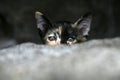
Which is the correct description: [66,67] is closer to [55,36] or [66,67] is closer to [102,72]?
[102,72]

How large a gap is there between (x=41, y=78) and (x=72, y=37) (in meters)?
1.74

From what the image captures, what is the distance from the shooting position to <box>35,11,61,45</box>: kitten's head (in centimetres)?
379

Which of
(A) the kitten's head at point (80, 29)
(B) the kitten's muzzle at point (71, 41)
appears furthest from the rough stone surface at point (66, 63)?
(A) the kitten's head at point (80, 29)

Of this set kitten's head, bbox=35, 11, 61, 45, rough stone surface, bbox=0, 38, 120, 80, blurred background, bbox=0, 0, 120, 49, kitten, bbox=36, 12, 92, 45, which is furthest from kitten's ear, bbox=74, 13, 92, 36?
blurred background, bbox=0, 0, 120, 49

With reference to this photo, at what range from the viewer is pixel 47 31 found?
399cm

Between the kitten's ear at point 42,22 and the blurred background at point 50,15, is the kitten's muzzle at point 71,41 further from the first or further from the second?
the blurred background at point 50,15

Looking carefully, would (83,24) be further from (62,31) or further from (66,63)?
(66,63)

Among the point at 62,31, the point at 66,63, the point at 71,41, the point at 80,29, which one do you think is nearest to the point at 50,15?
the point at 80,29

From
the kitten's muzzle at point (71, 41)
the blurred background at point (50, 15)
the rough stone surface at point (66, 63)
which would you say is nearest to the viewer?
the rough stone surface at point (66, 63)

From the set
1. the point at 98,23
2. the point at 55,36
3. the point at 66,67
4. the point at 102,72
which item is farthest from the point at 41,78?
the point at 98,23

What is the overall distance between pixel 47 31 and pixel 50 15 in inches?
110

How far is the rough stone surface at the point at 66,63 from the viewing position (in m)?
2.06

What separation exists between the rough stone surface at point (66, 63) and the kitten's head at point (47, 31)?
4.68ft

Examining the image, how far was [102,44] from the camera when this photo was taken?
89.9 inches
